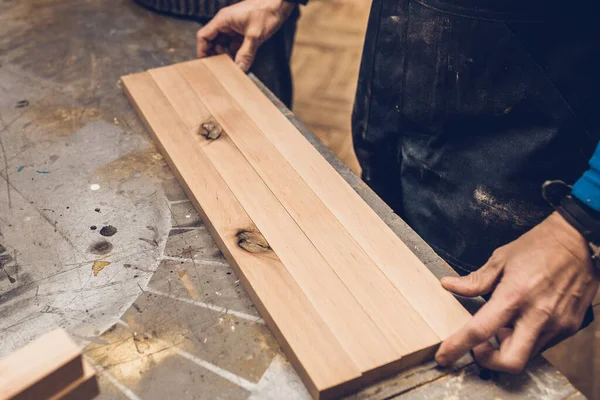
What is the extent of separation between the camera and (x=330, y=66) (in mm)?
3518

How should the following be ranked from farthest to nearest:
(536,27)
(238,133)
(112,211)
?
(238,133)
(112,211)
(536,27)

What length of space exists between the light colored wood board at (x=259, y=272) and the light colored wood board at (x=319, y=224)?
8cm

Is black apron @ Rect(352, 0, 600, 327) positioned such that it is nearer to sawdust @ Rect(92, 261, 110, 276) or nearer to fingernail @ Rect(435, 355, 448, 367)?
fingernail @ Rect(435, 355, 448, 367)

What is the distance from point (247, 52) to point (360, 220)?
2.63ft

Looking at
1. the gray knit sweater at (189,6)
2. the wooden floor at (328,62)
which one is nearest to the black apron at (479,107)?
the gray knit sweater at (189,6)

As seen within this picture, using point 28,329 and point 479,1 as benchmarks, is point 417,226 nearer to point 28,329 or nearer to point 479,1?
point 479,1

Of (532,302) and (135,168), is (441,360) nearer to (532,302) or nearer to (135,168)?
(532,302)

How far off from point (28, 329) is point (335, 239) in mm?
626

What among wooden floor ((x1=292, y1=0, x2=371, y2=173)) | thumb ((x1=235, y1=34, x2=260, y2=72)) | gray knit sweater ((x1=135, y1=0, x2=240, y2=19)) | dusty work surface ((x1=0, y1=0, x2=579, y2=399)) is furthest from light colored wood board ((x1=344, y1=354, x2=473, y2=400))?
wooden floor ((x1=292, y1=0, x2=371, y2=173))

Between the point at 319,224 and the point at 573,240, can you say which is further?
the point at 319,224

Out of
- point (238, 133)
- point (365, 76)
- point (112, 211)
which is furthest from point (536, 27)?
→ point (112, 211)

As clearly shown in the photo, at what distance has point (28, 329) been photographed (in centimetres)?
106

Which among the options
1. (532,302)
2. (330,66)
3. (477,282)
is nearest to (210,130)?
(477,282)

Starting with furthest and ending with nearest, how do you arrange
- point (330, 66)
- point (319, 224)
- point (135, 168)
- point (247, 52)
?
point (330, 66)
point (247, 52)
point (135, 168)
point (319, 224)
